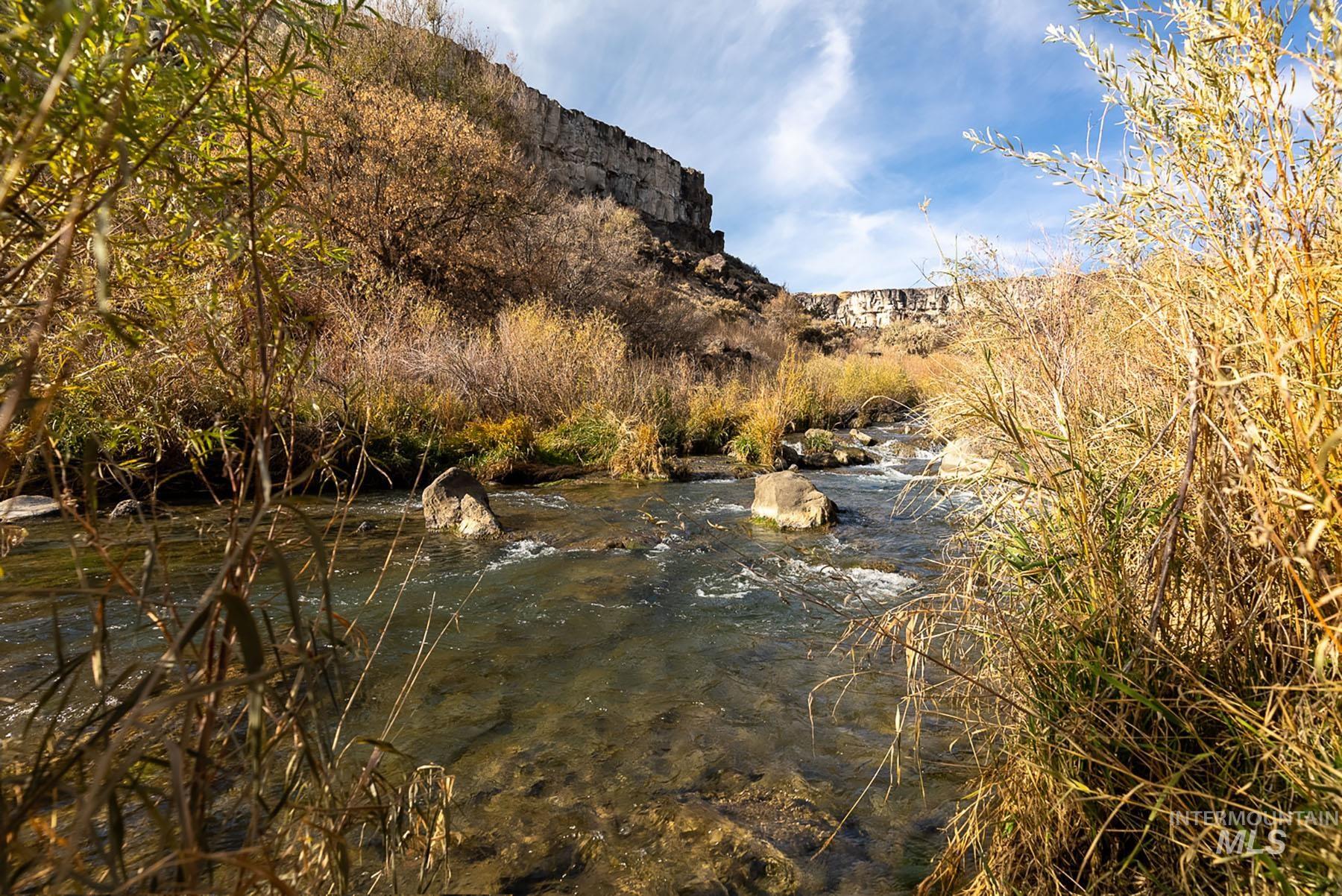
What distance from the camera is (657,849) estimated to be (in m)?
2.21

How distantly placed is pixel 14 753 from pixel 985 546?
2385mm

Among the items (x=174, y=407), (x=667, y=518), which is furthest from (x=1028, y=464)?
(x=174, y=407)

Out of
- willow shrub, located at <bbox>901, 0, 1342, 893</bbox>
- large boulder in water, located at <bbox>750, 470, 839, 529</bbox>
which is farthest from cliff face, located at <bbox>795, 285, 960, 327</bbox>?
willow shrub, located at <bbox>901, 0, 1342, 893</bbox>

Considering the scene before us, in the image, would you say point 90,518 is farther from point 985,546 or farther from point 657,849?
point 985,546

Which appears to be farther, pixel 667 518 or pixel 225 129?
pixel 667 518

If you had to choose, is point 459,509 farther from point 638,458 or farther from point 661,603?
point 638,458

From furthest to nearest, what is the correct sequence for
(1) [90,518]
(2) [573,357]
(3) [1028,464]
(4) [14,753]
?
(2) [573,357]
(3) [1028,464]
(1) [90,518]
(4) [14,753]

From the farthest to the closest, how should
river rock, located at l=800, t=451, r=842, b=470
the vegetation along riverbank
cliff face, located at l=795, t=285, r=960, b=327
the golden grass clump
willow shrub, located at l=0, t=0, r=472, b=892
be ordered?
1. cliff face, located at l=795, t=285, r=960, b=327
2. river rock, located at l=800, t=451, r=842, b=470
3. the golden grass clump
4. the vegetation along riverbank
5. willow shrub, located at l=0, t=0, r=472, b=892

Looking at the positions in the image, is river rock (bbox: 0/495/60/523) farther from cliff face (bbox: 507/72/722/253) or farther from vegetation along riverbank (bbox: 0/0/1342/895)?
cliff face (bbox: 507/72/722/253)

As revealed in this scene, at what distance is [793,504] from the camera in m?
6.96

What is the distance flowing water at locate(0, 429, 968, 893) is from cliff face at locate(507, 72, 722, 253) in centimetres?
2776

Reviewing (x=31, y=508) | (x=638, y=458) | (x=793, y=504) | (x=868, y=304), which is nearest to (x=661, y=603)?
(x=793, y=504)

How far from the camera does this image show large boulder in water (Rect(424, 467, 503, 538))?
6.27 m

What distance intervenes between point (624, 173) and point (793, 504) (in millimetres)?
41544
